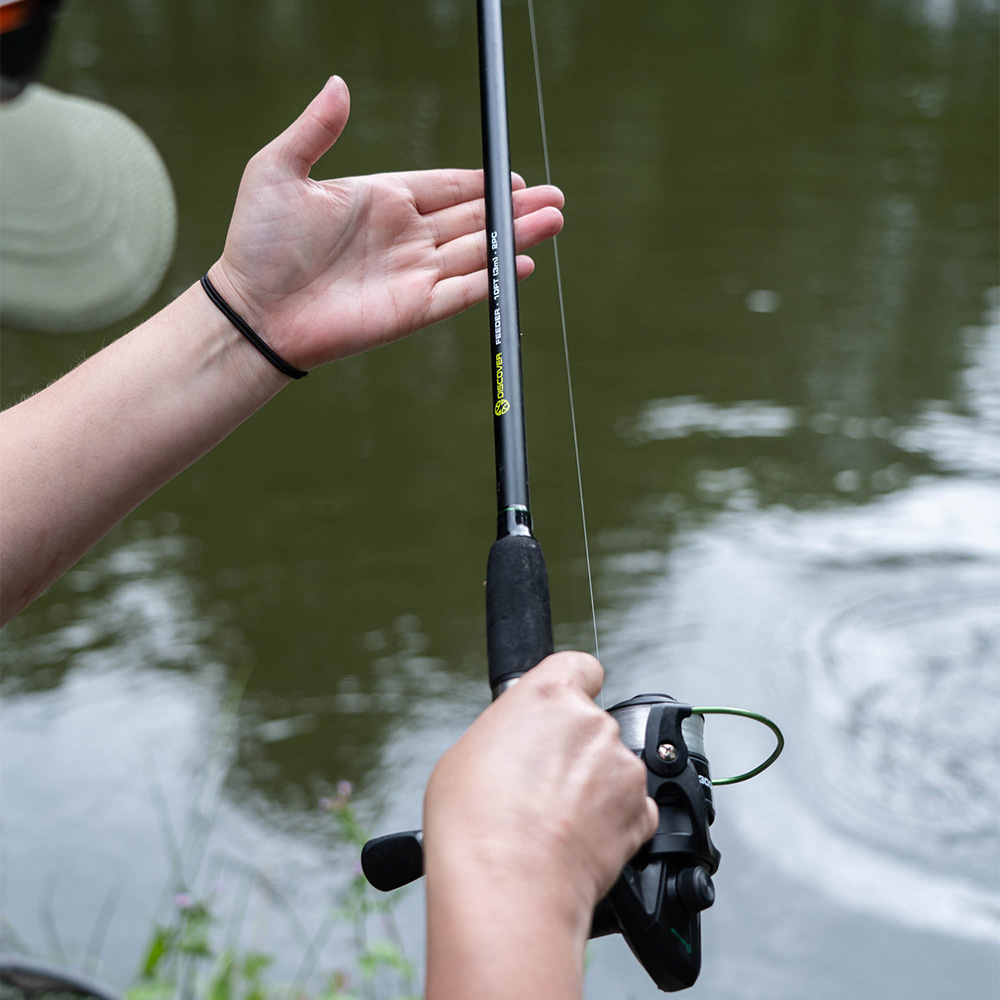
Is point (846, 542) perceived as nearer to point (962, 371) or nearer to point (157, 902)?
point (962, 371)

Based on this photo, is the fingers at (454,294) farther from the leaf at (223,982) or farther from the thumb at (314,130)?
the leaf at (223,982)

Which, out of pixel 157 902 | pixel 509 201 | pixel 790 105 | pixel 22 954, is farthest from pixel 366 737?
pixel 790 105

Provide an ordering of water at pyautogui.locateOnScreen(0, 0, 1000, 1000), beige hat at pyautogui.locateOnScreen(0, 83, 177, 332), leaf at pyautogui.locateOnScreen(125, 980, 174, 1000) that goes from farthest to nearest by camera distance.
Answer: water at pyautogui.locateOnScreen(0, 0, 1000, 1000) < beige hat at pyautogui.locateOnScreen(0, 83, 177, 332) < leaf at pyautogui.locateOnScreen(125, 980, 174, 1000)

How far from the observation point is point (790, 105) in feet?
24.1

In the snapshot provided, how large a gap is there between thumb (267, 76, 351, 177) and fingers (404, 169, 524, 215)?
17 centimetres

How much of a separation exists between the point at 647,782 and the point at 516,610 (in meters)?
0.21

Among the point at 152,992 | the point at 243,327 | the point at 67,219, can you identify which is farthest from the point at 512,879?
the point at 67,219

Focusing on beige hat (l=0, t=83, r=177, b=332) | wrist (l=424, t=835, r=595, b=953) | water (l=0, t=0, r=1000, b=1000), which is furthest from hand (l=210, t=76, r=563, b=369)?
water (l=0, t=0, r=1000, b=1000)

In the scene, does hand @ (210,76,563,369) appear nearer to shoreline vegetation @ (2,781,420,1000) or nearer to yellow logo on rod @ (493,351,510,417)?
yellow logo on rod @ (493,351,510,417)

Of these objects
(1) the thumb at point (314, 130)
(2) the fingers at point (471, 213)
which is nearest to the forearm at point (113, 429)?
(1) the thumb at point (314, 130)

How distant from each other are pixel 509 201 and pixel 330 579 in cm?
202

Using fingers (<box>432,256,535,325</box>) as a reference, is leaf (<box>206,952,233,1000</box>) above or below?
below

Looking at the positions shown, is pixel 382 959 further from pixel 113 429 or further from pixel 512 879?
pixel 512 879

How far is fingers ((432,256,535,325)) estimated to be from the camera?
65.3 inches
